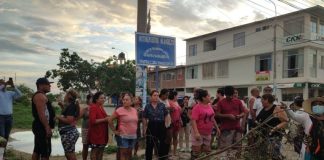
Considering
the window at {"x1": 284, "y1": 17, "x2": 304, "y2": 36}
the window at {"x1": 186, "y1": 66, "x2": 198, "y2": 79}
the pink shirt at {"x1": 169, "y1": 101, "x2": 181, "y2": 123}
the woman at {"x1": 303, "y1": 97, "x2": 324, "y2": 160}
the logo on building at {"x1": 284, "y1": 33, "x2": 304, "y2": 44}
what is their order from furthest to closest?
the window at {"x1": 186, "y1": 66, "x2": 198, "y2": 79}, the window at {"x1": 284, "y1": 17, "x2": 304, "y2": 36}, the logo on building at {"x1": 284, "y1": 33, "x2": 304, "y2": 44}, the pink shirt at {"x1": 169, "y1": 101, "x2": 181, "y2": 123}, the woman at {"x1": 303, "y1": 97, "x2": 324, "y2": 160}

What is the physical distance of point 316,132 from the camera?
5.26 m

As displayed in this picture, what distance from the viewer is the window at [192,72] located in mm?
43094

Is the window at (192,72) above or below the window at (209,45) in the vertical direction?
below

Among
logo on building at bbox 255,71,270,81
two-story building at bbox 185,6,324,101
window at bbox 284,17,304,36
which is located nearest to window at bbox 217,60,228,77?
two-story building at bbox 185,6,324,101

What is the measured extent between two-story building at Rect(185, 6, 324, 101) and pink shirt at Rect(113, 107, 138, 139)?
24.8m

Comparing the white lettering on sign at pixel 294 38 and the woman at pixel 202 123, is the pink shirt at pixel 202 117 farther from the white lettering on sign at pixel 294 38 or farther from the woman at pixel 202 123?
the white lettering on sign at pixel 294 38

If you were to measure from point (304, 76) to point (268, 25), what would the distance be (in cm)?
575

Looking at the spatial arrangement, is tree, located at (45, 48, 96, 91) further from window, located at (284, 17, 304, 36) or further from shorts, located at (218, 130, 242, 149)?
shorts, located at (218, 130, 242, 149)

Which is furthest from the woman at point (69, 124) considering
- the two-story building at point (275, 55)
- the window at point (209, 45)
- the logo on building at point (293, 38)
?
the window at point (209, 45)

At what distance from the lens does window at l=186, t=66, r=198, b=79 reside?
43094 mm

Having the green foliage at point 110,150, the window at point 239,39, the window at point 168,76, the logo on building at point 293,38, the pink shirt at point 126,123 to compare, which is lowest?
the green foliage at point 110,150

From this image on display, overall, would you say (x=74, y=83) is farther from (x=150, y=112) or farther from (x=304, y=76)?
(x=150, y=112)

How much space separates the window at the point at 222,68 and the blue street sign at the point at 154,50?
96.8 feet

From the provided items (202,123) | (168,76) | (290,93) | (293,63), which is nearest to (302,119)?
(202,123)
